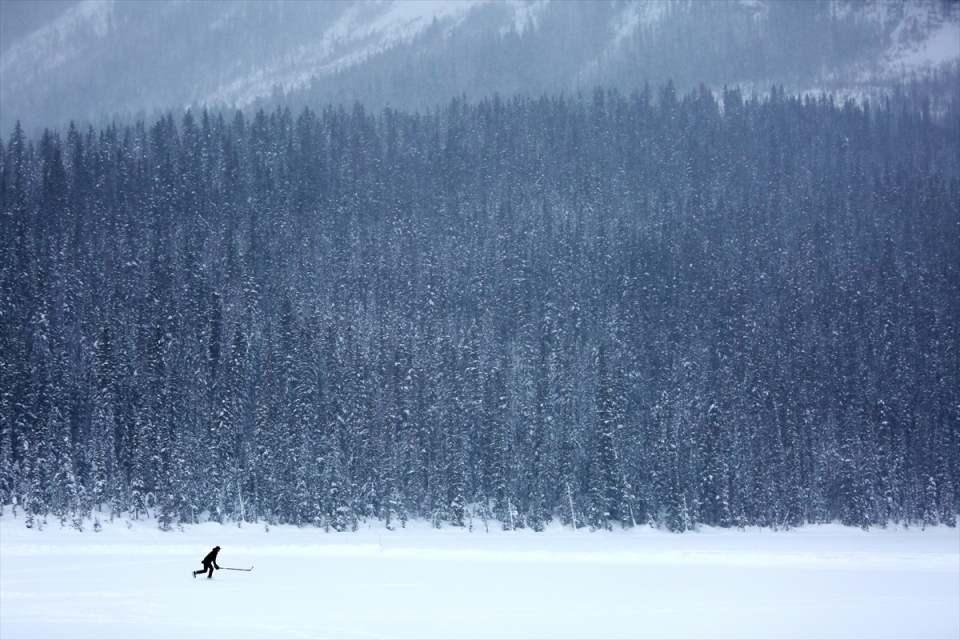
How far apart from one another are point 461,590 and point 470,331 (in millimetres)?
62453

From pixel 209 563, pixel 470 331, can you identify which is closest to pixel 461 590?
pixel 209 563

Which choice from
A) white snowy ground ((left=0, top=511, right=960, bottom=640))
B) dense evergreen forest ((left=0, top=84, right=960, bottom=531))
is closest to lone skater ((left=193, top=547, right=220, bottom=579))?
white snowy ground ((left=0, top=511, right=960, bottom=640))

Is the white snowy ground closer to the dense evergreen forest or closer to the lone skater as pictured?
the lone skater

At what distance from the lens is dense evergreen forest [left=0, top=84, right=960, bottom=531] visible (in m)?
71.7

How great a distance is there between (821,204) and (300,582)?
11902cm

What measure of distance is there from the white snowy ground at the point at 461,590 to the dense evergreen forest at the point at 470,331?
1589 cm

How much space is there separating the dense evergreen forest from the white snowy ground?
626 inches

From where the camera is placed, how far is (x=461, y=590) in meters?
31.1

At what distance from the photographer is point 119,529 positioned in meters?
58.4

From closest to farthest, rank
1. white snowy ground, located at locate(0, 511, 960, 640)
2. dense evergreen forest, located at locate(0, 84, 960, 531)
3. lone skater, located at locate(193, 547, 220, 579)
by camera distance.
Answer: white snowy ground, located at locate(0, 511, 960, 640) < lone skater, located at locate(193, 547, 220, 579) < dense evergreen forest, located at locate(0, 84, 960, 531)

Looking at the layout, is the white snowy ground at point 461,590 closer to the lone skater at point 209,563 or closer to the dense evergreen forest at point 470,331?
the lone skater at point 209,563

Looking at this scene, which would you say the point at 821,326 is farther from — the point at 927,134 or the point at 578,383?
the point at 927,134

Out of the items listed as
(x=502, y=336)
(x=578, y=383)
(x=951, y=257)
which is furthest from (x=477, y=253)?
(x=951, y=257)

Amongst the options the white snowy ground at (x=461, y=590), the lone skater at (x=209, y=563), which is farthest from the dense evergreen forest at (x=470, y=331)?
the lone skater at (x=209, y=563)
